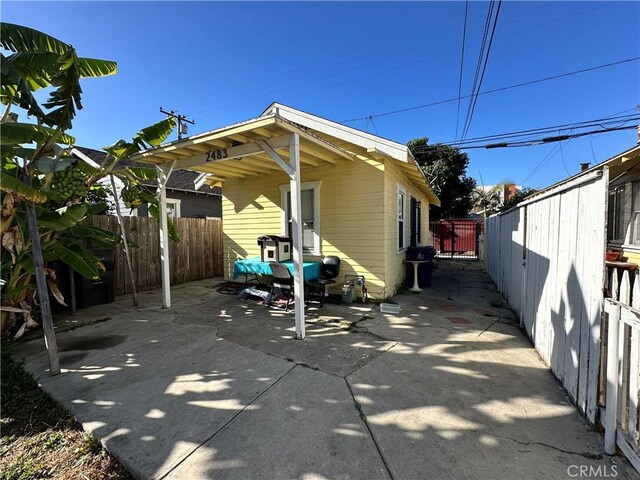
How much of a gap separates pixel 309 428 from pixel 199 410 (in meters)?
1.06

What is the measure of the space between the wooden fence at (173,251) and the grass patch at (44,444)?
514 centimetres

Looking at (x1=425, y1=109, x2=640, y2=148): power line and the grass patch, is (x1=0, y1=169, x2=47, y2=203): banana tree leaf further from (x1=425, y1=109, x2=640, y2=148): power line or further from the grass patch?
(x1=425, y1=109, x2=640, y2=148): power line

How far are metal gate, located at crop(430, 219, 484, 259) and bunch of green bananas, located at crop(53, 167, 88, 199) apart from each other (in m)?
18.0

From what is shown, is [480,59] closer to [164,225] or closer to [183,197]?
[164,225]

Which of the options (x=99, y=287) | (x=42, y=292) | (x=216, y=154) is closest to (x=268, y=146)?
(x=216, y=154)

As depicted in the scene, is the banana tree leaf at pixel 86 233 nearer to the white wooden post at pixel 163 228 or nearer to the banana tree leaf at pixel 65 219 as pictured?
the white wooden post at pixel 163 228

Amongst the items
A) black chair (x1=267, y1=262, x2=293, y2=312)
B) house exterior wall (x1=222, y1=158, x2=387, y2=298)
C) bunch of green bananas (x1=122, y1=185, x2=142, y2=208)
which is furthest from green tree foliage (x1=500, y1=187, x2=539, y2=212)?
bunch of green bananas (x1=122, y1=185, x2=142, y2=208)

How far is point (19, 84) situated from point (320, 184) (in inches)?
201

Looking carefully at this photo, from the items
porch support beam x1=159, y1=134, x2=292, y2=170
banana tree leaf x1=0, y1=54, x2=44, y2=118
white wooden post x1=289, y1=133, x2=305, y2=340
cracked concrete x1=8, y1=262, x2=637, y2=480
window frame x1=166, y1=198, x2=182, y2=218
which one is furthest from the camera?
window frame x1=166, y1=198, x2=182, y2=218

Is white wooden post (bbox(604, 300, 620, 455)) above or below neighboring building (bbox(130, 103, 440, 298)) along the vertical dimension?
below

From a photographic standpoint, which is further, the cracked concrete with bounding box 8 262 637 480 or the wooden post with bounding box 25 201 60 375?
the wooden post with bounding box 25 201 60 375

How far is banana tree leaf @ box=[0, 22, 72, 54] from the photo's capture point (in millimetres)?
3072

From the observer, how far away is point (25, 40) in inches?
124

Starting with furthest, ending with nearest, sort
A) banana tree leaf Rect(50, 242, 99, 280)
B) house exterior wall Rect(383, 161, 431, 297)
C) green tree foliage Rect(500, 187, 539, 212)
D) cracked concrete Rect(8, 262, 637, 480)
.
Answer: green tree foliage Rect(500, 187, 539, 212) → house exterior wall Rect(383, 161, 431, 297) → banana tree leaf Rect(50, 242, 99, 280) → cracked concrete Rect(8, 262, 637, 480)
